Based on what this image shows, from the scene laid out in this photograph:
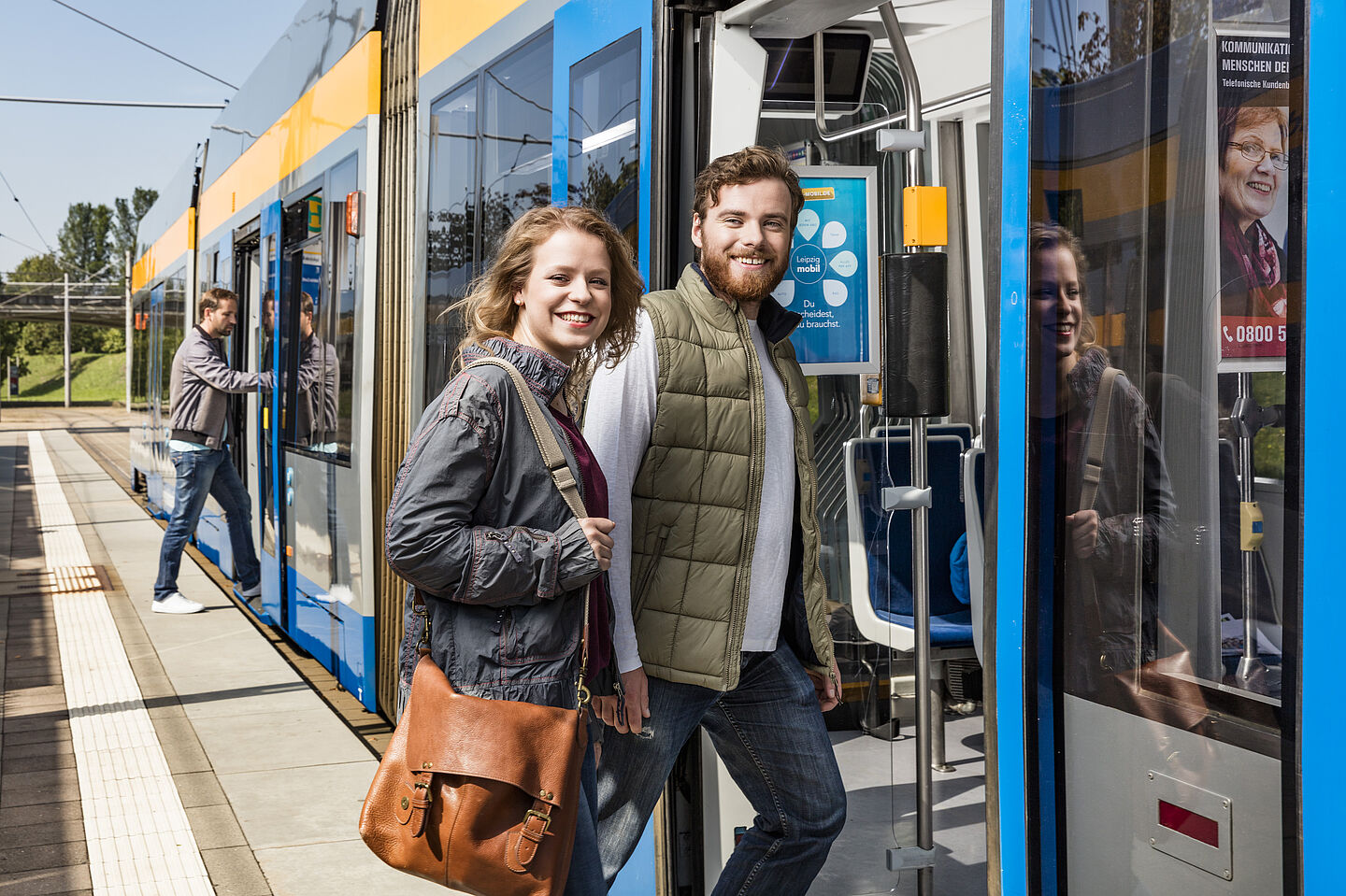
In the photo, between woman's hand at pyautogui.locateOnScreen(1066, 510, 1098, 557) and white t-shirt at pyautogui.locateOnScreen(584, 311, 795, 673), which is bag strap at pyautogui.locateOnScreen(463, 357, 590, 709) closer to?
white t-shirt at pyautogui.locateOnScreen(584, 311, 795, 673)

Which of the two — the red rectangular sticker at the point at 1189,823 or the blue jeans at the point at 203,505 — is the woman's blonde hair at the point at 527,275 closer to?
the red rectangular sticker at the point at 1189,823

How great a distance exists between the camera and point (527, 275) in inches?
90.0

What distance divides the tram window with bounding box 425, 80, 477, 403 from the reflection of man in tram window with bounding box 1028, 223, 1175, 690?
2.80 metres

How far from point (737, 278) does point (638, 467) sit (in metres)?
0.44

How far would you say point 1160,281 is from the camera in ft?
5.89

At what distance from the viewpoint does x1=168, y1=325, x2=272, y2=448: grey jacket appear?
849 cm

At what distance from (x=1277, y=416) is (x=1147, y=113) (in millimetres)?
497

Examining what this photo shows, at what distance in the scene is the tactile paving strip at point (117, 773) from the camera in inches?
163

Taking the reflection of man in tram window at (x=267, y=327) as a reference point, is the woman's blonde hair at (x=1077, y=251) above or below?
below

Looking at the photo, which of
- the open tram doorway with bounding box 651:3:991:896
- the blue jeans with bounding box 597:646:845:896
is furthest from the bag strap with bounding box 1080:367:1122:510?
the blue jeans with bounding box 597:646:845:896

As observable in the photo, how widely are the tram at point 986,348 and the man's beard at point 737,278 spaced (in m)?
0.27

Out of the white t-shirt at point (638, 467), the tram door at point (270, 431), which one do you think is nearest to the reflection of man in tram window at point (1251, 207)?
the white t-shirt at point (638, 467)

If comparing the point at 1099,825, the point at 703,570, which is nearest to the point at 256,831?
the point at 703,570

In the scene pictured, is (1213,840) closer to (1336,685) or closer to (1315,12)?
(1336,685)
